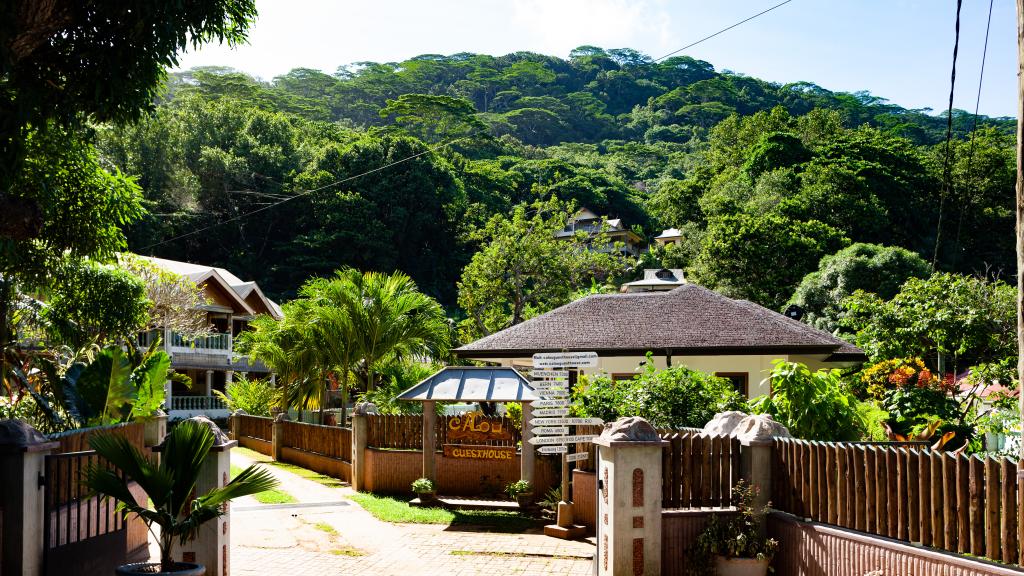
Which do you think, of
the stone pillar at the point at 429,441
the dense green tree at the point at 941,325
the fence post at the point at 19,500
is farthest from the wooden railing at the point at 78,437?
the dense green tree at the point at 941,325

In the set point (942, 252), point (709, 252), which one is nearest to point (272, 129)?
point (709, 252)

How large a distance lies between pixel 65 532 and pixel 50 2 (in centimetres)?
699

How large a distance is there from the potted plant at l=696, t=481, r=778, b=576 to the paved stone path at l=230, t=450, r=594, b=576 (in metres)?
2.33

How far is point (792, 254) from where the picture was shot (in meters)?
49.6

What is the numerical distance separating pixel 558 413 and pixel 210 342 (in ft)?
104

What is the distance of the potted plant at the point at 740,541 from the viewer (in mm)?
10133

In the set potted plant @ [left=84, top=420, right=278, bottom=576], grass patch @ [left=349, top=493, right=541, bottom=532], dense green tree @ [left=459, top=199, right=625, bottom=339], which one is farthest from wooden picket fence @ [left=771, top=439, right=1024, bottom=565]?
dense green tree @ [left=459, top=199, right=625, bottom=339]

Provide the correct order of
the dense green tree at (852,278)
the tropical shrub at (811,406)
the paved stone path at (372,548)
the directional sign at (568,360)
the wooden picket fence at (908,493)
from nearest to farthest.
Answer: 1. the wooden picket fence at (908,493)
2. the paved stone path at (372,548)
3. the tropical shrub at (811,406)
4. the directional sign at (568,360)
5. the dense green tree at (852,278)

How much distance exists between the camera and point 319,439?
24531 mm

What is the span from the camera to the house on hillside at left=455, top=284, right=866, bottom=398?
21.1m

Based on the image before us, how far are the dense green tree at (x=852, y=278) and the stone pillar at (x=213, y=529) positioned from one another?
36198mm

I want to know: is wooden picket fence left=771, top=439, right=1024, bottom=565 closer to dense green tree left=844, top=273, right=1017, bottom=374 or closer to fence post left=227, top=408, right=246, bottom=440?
dense green tree left=844, top=273, right=1017, bottom=374

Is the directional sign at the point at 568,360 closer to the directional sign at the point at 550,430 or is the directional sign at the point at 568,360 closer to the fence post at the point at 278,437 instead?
the directional sign at the point at 550,430

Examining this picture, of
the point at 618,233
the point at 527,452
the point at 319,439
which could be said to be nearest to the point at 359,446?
the point at 319,439
